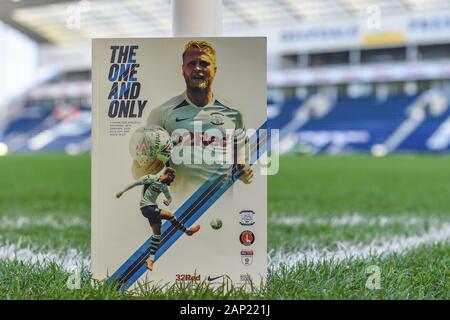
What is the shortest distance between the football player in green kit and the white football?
0.02 meters

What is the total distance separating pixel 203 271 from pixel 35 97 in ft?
120

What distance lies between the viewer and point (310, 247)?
102 inches

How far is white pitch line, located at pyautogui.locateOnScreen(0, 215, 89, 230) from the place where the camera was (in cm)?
343

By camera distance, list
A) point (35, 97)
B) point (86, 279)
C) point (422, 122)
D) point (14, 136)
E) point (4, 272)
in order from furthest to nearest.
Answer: point (35, 97), point (14, 136), point (422, 122), point (4, 272), point (86, 279)

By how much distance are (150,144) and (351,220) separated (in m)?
2.42

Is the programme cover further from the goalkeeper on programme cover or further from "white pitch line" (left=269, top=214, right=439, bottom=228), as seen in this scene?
"white pitch line" (left=269, top=214, right=439, bottom=228)

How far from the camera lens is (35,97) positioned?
35938mm

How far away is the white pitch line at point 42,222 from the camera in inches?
135

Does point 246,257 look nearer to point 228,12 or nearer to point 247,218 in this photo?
point 247,218

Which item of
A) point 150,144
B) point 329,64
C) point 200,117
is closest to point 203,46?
point 200,117

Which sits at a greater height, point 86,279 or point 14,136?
point 14,136

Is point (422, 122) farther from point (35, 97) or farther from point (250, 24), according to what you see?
point (35, 97)
